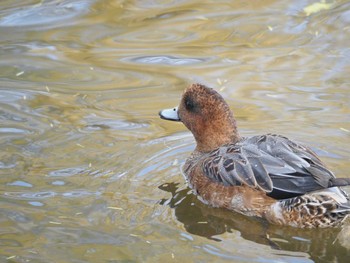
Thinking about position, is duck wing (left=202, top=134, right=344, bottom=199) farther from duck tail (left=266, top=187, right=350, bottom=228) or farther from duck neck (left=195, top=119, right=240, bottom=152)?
duck neck (left=195, top=119, right=240, bottom=152)

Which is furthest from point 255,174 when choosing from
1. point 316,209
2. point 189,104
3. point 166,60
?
point 166,60

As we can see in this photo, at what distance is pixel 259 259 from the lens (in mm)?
5500

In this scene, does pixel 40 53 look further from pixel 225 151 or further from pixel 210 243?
pixel 210 243

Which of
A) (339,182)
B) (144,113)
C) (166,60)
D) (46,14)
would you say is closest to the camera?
(339,182)

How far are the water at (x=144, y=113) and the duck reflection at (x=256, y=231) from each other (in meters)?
0.02

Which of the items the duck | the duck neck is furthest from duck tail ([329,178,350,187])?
the duck neck

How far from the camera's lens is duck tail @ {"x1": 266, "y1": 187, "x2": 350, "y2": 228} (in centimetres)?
594

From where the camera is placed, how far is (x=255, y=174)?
6281mm

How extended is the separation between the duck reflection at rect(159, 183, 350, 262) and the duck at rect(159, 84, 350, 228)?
0.19 feet

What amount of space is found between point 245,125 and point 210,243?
2.25m

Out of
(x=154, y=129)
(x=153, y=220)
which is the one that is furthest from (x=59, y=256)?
(x=154, y=129)

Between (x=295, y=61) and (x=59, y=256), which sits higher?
(x=295, y=61)

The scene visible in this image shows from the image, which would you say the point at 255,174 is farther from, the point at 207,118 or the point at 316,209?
the point at 207,118

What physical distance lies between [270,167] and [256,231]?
0.51m
